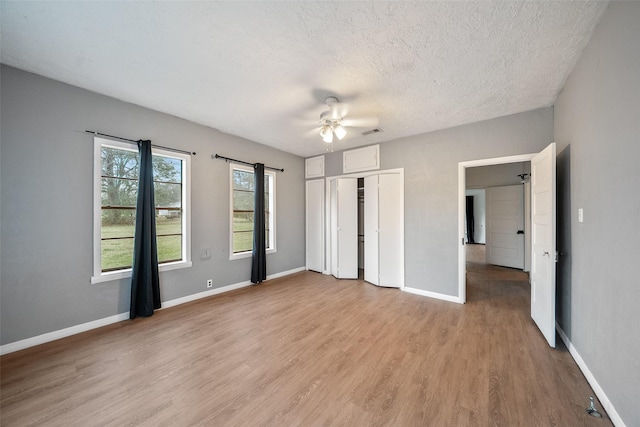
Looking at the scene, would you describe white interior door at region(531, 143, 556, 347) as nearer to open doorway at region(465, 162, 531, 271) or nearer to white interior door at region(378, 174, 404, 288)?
white interior door at region(378, 174, 404, 288)

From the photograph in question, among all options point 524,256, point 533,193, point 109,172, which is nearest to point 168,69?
point 109,172

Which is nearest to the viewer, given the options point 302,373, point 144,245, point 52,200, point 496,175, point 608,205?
point 608,205

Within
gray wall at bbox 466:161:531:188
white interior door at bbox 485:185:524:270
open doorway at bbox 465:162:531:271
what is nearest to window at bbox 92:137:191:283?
open doorway at bbox 465:162:531:271

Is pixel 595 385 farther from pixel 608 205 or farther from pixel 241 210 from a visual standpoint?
pixel 241 210

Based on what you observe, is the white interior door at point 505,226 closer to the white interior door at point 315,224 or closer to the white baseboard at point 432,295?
the white baseboard at point 432,295

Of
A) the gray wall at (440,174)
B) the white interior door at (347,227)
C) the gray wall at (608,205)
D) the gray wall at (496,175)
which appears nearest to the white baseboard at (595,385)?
the gray wall at (608,205)

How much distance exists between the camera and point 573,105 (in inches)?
86.2

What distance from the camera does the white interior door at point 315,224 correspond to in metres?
5.27

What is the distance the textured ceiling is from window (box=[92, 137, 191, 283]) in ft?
1.33

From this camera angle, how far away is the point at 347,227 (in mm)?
4879

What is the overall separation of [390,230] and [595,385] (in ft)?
9.32

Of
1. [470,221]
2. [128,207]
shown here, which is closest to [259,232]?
[128,207]

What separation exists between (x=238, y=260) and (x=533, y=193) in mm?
4578

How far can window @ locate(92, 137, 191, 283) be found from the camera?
2736mm
